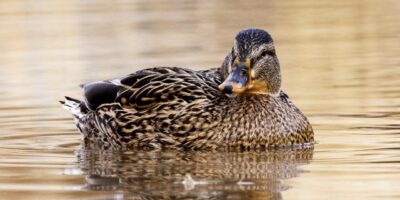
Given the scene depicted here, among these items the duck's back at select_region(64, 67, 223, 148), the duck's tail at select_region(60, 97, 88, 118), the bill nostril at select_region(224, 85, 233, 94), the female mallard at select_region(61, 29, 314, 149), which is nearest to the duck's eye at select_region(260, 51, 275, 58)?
the female mallard at select_region(61, 29, 314, 149)

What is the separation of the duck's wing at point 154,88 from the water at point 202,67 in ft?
1.55

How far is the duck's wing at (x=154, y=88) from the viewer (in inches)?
432

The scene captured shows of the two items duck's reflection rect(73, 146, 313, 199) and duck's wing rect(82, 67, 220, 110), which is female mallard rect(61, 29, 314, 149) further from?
duck's reflection rect(73, 146, 313, 199)

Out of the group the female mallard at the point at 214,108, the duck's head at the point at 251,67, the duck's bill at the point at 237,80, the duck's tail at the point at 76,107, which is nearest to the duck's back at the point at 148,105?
the female mallard at the point at 214,108

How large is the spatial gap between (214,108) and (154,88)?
591 mm

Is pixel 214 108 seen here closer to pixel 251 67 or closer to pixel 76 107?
pixel 251 67

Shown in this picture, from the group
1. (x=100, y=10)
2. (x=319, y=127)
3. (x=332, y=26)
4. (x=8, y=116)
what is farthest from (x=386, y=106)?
(x=100, y=10)

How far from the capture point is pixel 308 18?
23.5m

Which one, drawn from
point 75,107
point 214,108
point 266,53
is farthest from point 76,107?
point 266,53

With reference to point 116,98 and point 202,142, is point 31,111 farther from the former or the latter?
point 202,142

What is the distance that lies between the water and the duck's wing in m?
0.47

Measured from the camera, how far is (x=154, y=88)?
11.1m

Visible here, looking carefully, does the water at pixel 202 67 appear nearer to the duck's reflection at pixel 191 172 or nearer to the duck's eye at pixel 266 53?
the duck's reflection at pixel 191 172

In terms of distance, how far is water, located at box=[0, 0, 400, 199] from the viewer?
345 inches
